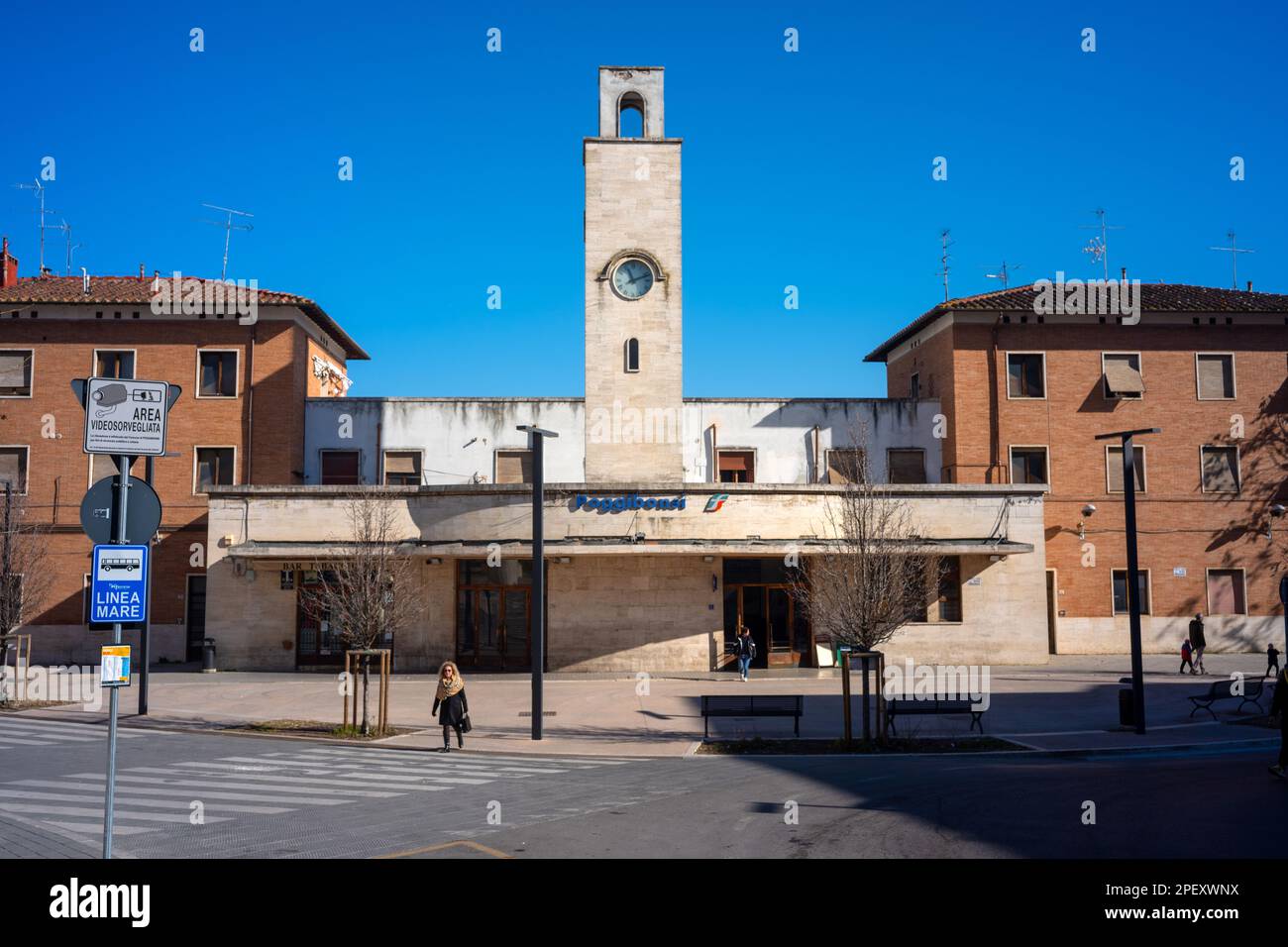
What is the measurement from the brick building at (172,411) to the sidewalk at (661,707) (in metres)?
6.71

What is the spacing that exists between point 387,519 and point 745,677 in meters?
11.1

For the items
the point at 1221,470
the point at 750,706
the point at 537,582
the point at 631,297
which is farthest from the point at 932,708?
the point at 1221,470

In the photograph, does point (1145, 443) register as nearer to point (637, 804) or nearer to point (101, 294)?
point (637, 804)

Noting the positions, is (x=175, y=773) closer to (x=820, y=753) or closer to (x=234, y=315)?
(x=820, y=753)

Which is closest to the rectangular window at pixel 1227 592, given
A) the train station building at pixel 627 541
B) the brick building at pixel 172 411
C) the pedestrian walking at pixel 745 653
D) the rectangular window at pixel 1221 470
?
the rectangular window at pixel 1221 470

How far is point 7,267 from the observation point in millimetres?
38781

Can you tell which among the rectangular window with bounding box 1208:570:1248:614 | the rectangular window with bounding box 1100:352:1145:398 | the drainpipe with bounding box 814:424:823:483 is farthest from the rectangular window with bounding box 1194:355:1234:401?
the drainpipe with bounding box 814:424:823:483

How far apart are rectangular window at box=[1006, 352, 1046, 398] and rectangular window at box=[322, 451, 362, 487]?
2352cm

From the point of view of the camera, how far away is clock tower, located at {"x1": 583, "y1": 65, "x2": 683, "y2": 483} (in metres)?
30.9

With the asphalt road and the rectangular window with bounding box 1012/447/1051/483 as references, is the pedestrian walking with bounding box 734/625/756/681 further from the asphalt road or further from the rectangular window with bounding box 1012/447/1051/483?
the rectangular window with bounding box 1012/447/1051/483

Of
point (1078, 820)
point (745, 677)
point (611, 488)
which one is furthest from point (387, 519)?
point (1078, 820)

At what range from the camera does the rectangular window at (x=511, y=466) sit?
36.4 m

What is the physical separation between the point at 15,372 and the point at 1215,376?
42.8 meters
